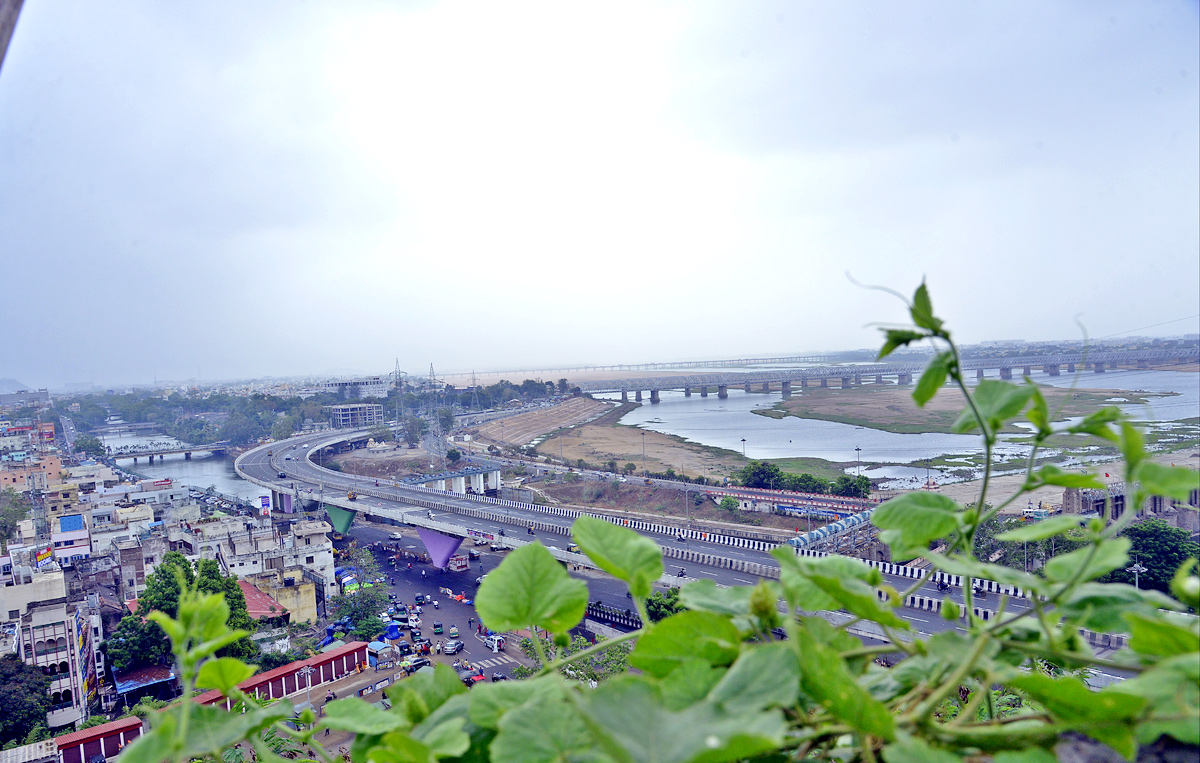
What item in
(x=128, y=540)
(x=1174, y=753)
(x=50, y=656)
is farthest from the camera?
(x=128, y=540)

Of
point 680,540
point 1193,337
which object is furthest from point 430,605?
point 1193,337

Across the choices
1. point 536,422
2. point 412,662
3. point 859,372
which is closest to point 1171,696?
point 412,662

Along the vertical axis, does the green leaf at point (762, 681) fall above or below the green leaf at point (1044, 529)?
below

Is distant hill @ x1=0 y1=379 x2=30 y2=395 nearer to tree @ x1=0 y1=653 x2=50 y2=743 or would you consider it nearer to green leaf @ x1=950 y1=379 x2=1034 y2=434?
tree @ x1=0 y1=653 x2=50 y2=743

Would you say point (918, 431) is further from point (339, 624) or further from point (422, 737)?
point (422, 737)

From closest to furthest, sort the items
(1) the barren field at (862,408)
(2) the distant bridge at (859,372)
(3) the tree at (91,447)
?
(2) the distant bridge at (859,372) < (1) the barren field at (862,408) < (3) the tree at (91,447)

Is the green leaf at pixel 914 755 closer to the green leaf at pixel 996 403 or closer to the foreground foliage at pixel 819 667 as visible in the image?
the foreground foliage at pixel 819 667

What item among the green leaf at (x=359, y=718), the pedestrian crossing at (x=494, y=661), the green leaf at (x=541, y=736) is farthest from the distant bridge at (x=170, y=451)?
the green leaf at (x=541, y=736)
